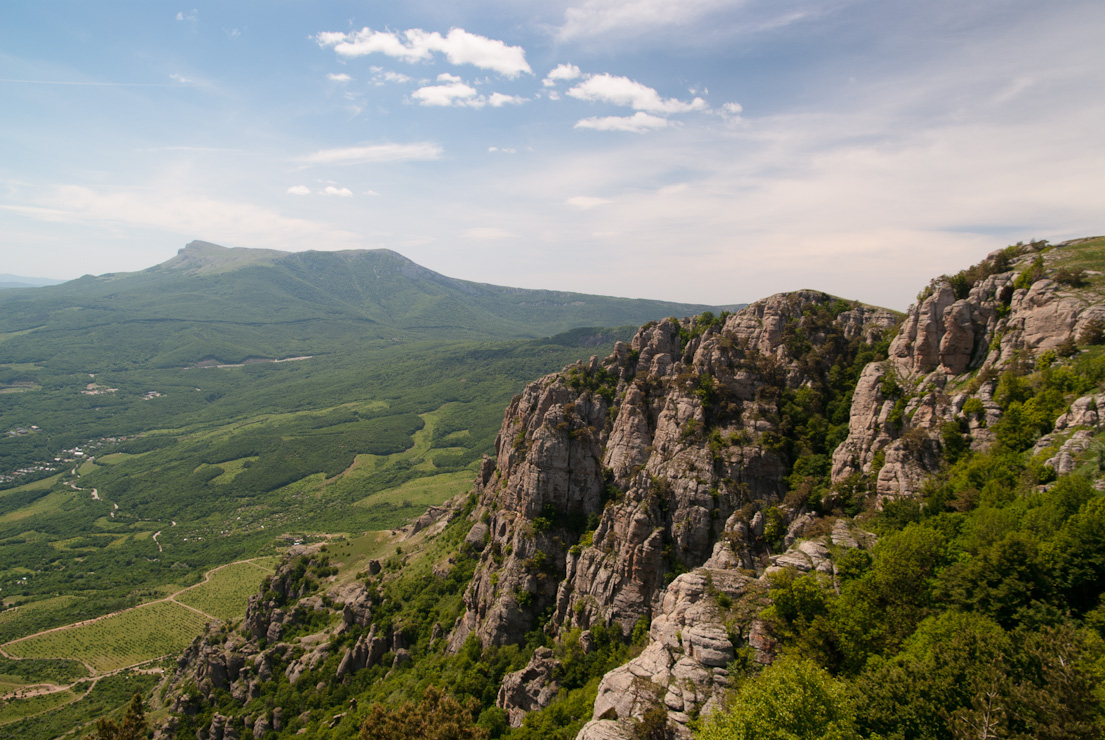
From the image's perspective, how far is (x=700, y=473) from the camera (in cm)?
5419

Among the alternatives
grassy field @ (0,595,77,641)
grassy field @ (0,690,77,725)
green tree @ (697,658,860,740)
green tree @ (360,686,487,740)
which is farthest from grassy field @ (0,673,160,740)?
green tree @ (697,658,860,740)

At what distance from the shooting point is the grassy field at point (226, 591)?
12938cm

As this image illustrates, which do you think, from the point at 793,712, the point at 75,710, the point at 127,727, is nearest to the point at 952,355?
the point at 793,712

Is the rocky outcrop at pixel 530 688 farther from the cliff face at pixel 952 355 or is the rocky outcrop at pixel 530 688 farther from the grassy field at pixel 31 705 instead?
the grassy field at pixel 31 705

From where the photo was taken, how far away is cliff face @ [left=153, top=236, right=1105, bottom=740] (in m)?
38.0

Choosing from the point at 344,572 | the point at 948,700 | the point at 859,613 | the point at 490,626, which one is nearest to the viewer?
the point at 948,700

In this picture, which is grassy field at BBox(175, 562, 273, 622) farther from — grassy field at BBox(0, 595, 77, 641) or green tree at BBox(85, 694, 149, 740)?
green tree at BBox(85, 694, 149, 740)

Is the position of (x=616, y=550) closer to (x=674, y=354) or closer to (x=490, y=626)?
(x=490, y=626)

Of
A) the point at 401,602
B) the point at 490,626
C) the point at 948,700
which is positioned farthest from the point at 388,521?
the point at 948,700

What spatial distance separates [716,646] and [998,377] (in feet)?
113

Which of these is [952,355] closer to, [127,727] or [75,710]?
[127,727]

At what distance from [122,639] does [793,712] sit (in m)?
155

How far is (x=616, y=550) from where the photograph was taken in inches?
2078

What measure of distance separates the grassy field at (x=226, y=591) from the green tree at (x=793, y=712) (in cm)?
13468
